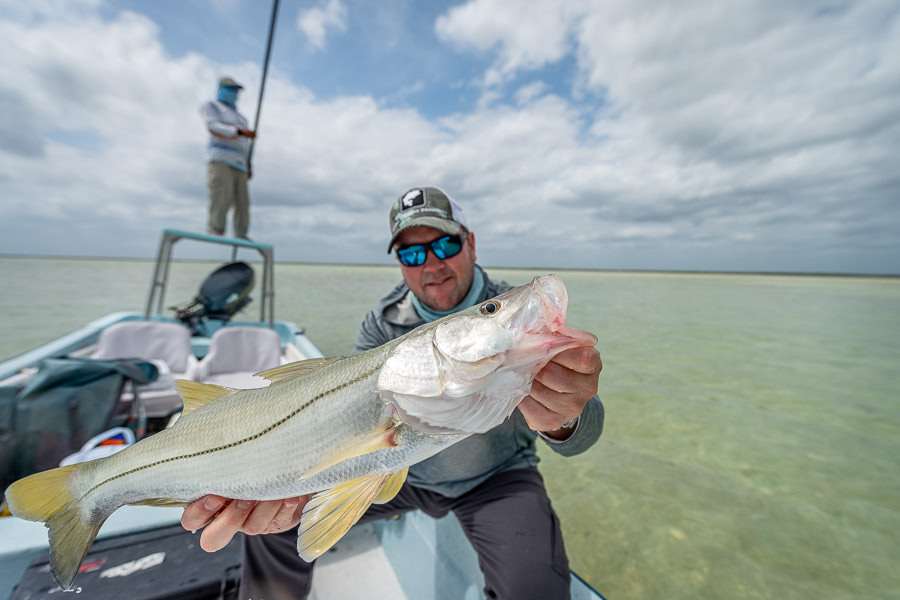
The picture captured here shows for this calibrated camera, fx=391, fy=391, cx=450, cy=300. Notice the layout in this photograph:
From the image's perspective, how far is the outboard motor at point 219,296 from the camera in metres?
7.48

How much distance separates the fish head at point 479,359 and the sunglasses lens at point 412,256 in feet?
5.11

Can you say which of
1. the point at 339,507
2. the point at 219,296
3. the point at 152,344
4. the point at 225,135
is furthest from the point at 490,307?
the point at 225,135

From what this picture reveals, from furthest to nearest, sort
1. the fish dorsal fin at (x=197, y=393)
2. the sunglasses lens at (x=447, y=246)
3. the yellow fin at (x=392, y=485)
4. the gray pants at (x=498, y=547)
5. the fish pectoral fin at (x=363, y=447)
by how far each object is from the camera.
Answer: the sunglasses lens at (x=447, y=246)
the gray pants at (x=498, y=547)
the fish dorsal fin at (x=197, y=393)
the yellow fin at (x=392, y=485)
the fish pectoral fin at (x=363, y=447)

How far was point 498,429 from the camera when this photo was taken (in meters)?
2.65

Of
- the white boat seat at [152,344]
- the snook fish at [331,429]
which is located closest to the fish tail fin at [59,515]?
the snook fish at [331,429]

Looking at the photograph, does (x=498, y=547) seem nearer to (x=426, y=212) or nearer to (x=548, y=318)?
(x=548, y=318)

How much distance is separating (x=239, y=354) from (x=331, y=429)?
4.98 metres

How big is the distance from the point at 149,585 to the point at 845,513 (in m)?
6.98

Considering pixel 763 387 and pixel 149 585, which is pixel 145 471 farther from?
pixel 763 387

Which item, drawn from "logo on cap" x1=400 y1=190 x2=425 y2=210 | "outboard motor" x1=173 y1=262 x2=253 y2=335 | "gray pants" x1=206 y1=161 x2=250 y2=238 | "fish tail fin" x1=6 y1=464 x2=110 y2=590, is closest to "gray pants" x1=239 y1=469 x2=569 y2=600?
"fish tail fin" x1=6 y1=464 x2=110 y2=590

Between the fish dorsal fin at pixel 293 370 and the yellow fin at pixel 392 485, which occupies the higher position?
the fish dorsal fin at pixel 293 370

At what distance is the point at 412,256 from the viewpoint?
2.99m

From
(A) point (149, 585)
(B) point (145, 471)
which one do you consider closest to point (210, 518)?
(B) point (145, 471)

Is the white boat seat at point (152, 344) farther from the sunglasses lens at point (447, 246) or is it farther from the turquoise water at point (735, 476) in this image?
the turquoise water at point (735, 476)
